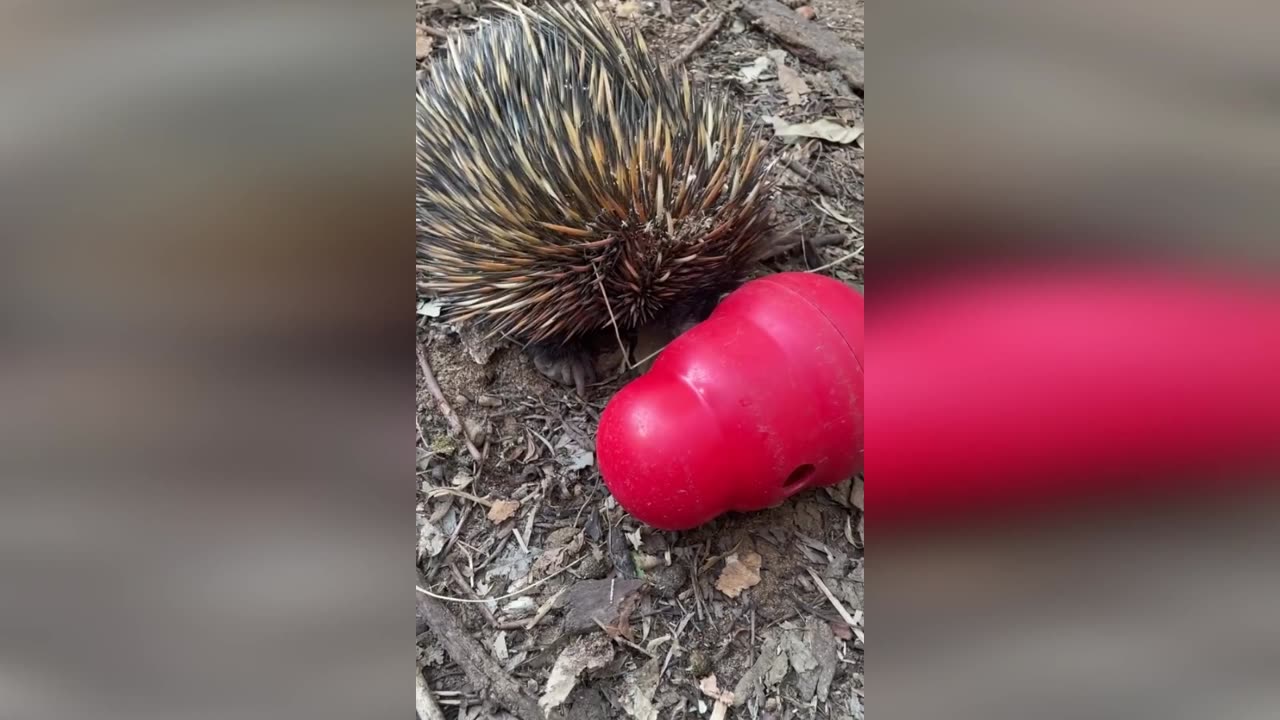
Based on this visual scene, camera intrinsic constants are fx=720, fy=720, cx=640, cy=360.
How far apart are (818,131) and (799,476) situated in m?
→ 0.99

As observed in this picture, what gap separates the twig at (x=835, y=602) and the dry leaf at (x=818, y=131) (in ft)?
3.27

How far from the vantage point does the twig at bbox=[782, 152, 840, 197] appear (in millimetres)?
1651

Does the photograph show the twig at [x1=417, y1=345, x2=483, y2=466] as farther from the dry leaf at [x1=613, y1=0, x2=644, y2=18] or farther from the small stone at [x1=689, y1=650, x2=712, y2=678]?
the dry leaf at [x1=613, y1=0, x2=644, y2=18]

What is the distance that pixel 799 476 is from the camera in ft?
3.47

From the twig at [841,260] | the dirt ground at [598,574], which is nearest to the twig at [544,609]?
the dirt ground at [598,574]

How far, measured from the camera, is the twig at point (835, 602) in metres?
1.30

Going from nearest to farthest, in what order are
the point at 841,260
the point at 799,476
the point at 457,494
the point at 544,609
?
1. the point at 799,476
2. the point at 544,609
3. the point at 457,494
4. the point at 841,260
